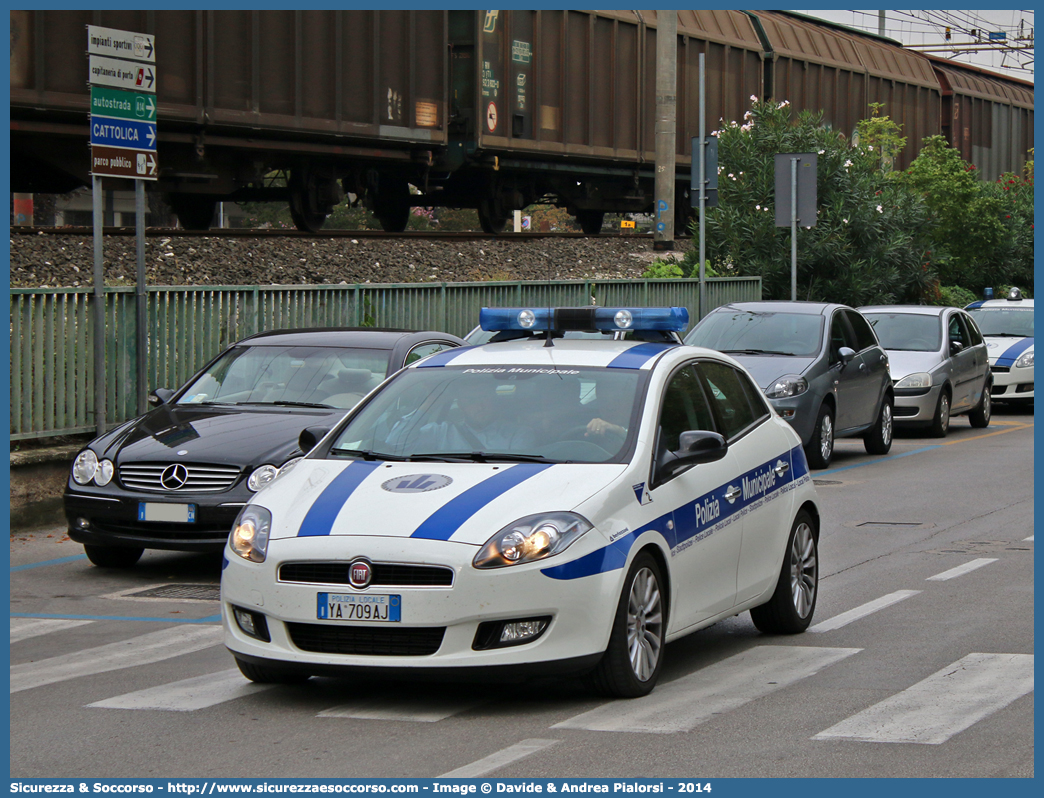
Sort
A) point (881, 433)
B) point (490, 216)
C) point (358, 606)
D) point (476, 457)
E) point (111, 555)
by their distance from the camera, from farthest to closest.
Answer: point (490, 216), point (881, 433), point (111, 555), point (476, 457), point (358, 606)

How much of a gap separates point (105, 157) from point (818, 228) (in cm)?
1611

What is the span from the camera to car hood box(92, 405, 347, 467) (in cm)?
954

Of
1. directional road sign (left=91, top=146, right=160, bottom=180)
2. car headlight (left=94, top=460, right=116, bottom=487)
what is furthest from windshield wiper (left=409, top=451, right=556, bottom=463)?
directional road sign (left=91, top=146, right=160, bottom=180)

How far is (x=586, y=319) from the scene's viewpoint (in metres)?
7.64

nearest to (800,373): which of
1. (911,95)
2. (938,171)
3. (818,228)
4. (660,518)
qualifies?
(660,518)

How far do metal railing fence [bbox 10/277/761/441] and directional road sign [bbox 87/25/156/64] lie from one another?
196cm

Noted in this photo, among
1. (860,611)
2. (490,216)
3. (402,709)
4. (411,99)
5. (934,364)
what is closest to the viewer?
(402,709)

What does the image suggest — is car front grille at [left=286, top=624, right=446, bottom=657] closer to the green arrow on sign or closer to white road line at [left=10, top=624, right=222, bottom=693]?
white road line at [left=10, top=624, right=222, bottom=693]

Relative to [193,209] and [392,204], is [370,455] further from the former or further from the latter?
[392,204]

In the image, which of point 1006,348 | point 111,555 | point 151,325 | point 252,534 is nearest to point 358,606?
point 252,534

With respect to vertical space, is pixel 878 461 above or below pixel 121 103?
below

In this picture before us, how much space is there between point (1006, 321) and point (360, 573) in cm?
2011

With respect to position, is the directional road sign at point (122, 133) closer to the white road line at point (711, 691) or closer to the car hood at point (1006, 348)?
the white road line at point (711, 691)

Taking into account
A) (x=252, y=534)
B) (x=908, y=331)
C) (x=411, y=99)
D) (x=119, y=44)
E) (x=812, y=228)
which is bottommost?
(x=252, y=534)
